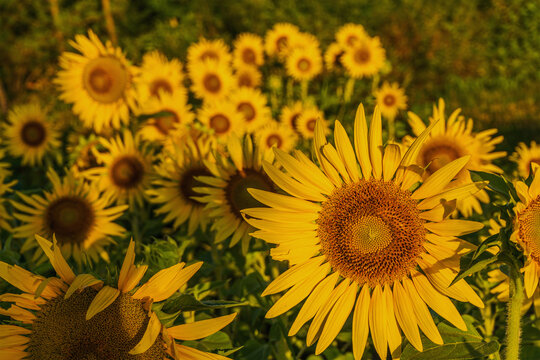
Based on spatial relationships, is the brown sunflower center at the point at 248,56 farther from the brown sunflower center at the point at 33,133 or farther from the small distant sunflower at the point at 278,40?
the brown sunflower center at the point at 33,133

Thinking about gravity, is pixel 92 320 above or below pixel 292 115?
below

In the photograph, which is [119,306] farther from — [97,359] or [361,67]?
[361,67]

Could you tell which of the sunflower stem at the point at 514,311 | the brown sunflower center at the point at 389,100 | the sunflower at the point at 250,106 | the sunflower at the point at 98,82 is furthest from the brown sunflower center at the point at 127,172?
the brown sunflower center at the point at 389,100

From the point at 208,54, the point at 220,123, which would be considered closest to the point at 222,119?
the point at 220,123

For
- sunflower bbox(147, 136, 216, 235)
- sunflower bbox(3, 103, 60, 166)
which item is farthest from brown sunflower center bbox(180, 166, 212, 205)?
sunflower bbox(3, 103, 60, 166)

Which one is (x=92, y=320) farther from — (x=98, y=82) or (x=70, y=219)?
(x=98, y=82)

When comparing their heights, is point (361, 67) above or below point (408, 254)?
above

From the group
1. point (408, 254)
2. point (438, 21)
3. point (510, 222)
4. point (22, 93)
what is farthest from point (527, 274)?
point (438, 21)
